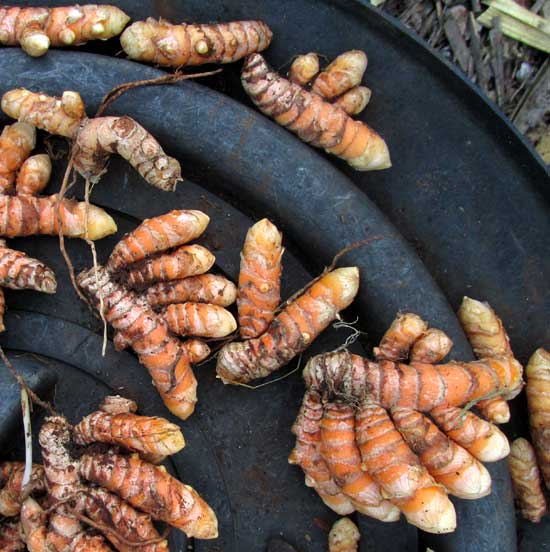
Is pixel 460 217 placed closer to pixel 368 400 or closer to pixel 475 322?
pixel 475 322

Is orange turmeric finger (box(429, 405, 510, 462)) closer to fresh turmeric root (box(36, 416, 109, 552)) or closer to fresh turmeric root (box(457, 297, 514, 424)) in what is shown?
fresh turmeric root (box(457, 297, 514, 424))

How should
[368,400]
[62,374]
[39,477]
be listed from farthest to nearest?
[62,374], [39,477], [368,400]

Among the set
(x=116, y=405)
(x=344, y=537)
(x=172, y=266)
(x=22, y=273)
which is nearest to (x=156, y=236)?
(x=172, y=266)

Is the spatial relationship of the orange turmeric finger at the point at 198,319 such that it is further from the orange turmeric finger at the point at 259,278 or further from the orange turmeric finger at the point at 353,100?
the orange turmeric finger at the point at 353,100

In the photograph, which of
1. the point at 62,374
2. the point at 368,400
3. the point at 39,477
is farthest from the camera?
the point at 62,374

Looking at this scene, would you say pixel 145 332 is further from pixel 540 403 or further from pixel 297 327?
pixel 540 403

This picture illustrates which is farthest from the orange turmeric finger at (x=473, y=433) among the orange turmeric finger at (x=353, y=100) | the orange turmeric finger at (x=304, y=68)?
the orange turmeric finger at (x=304, y=68)

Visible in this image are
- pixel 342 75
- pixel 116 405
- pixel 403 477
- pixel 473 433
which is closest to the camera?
pixel 403 477

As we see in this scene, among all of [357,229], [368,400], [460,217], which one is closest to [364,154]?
[357,229]
